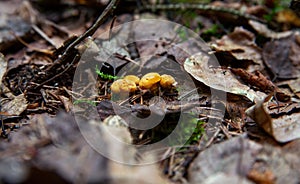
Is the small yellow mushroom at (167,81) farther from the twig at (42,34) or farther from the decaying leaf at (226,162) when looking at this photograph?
the twig at (42,34)

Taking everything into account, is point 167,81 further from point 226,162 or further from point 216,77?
point 226,162

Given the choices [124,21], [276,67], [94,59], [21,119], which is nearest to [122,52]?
[94,59]

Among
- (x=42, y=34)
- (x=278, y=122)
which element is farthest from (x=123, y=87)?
(x=42, y=34)

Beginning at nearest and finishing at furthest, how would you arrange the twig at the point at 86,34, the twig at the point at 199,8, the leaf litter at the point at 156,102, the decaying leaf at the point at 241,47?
1. the leaf litter at the point at 156,102
2. the twig at the point at 86,34
3. the decaying leaf at the point at 241,47
4. the twig at the point at 199,8

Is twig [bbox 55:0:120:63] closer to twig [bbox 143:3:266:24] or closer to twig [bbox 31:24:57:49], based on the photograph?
twig [bbox 31:24:57:49]

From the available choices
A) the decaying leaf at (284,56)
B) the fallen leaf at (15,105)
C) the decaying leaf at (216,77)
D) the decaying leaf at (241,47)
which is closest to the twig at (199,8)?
the decaying leaf at (241,47)

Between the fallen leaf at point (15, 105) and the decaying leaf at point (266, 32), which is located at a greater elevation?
the fallen leaf at point (15, 105)

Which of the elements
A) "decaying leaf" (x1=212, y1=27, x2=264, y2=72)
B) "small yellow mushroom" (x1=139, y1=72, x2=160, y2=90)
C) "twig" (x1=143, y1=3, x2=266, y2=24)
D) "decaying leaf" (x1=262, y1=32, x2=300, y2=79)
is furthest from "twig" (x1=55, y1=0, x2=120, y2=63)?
"decaying leaf" (x1=262, y1=32, x2=300, y2=79)
